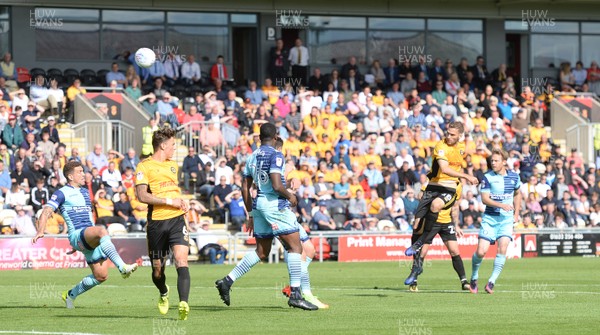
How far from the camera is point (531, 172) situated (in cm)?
3556

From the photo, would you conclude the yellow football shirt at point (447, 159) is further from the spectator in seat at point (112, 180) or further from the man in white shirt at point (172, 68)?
the man in white shirt at point (172, 68)

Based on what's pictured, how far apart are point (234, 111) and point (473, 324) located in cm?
2289

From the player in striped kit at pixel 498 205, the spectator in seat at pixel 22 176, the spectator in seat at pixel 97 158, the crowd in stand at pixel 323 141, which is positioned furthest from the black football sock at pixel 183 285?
the spectator in seat at pixel 97 158

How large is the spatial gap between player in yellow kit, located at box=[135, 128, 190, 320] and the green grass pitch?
0.69 meters

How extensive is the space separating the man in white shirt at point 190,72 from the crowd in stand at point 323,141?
0.05 meters

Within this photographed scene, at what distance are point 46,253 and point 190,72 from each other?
35.4ft

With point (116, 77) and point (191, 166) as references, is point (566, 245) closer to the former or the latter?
point (191, 166)

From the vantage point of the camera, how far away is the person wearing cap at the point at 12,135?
30.4 meters

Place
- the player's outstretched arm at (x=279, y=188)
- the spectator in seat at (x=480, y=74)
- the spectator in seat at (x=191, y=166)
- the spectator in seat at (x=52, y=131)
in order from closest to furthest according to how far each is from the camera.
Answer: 1. the player's outstretched arm at (x=279, y=188)
2. the spectator in seat at (x=52, y=131)
3. the spectator in seat at (x=191, y=166)
4. the spectator in seat at (x=480, y=74)

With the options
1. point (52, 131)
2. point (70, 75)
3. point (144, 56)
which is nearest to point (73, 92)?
point (70, 75)

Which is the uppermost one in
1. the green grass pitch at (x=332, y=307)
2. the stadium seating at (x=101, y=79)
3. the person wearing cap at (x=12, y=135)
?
the stadium seating at (x=101, y=79)

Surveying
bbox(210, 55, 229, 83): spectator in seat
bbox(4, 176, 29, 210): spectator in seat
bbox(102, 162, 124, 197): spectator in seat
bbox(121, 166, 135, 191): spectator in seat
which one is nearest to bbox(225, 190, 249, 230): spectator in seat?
bbox(121, 166, 135, 191): spectator in seat

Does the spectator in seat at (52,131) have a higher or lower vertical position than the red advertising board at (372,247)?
higher

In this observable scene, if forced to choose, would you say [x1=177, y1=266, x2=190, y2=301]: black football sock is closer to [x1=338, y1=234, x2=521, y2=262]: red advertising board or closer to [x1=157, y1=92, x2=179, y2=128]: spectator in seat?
[x1=338, y1=234, x2=521, y2=262]: red advertising board
